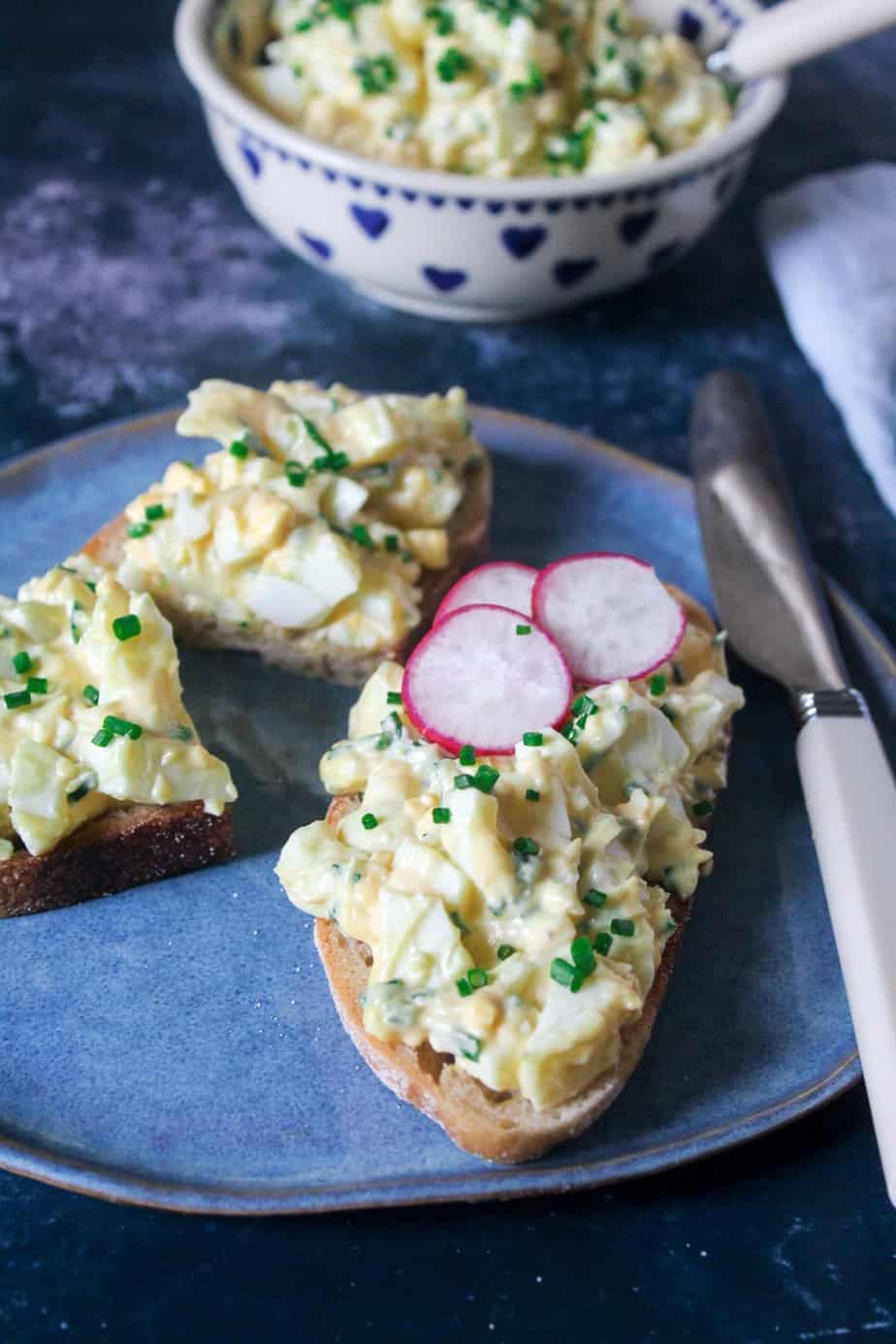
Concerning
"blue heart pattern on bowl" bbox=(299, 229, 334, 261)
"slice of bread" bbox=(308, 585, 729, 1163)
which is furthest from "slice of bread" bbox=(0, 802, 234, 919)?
"blue heart pattern on bowl" bbox=(299, 229, 334, 261)

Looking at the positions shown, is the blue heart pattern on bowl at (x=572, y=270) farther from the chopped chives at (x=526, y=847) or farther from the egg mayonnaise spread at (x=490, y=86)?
the chopped chives at (x=526, y=847)

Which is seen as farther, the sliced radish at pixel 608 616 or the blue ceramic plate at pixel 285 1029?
the sliced radish at pixel 608 616

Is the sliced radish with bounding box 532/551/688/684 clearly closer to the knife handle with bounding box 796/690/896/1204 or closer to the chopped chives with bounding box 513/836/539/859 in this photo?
the knife handle with bounding box 796/690/896/1204

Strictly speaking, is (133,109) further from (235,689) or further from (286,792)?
(286,792)

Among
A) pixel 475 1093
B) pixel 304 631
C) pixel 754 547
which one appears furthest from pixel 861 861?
pixel 304 631

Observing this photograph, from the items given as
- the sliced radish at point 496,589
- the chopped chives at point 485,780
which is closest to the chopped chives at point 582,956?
the chopped chives at point 485,780

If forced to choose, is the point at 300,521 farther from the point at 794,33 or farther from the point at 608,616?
the point at 794,33
